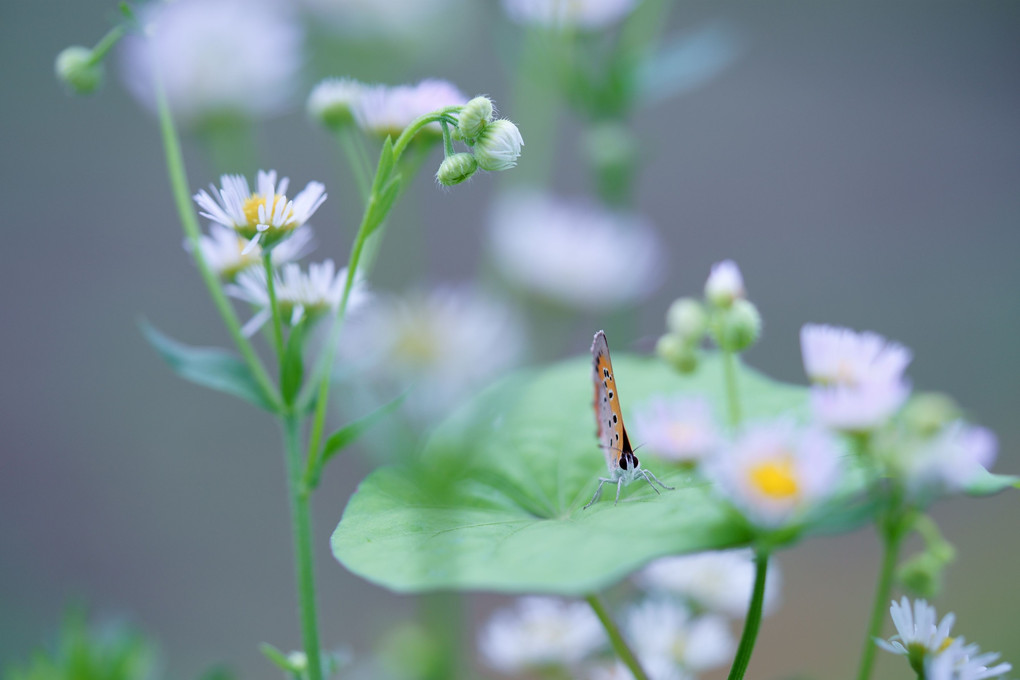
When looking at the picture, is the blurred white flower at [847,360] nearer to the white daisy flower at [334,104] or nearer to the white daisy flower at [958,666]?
the white daisy flower at [958,666]

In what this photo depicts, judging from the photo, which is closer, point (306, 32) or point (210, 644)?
point (306, 32)

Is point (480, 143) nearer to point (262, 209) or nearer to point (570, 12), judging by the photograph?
point (262, 209)

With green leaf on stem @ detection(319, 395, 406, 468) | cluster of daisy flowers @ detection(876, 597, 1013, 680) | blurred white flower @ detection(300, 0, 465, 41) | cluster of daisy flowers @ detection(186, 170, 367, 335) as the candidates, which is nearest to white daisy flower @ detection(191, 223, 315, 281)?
cluster of daisy flowers @ detection(186, 170, 367, 335)

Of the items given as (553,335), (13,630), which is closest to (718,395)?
(553,335)

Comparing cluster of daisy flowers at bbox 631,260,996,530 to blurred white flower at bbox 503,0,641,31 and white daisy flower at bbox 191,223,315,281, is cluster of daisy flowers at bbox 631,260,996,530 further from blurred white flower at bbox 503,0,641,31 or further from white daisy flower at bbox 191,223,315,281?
blurred white flower at bbox 503,0,641,31

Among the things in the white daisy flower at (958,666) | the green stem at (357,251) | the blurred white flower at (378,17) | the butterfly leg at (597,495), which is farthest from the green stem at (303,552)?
the blurred white flower at (378,17)

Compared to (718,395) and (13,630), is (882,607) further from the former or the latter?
(13,630)
